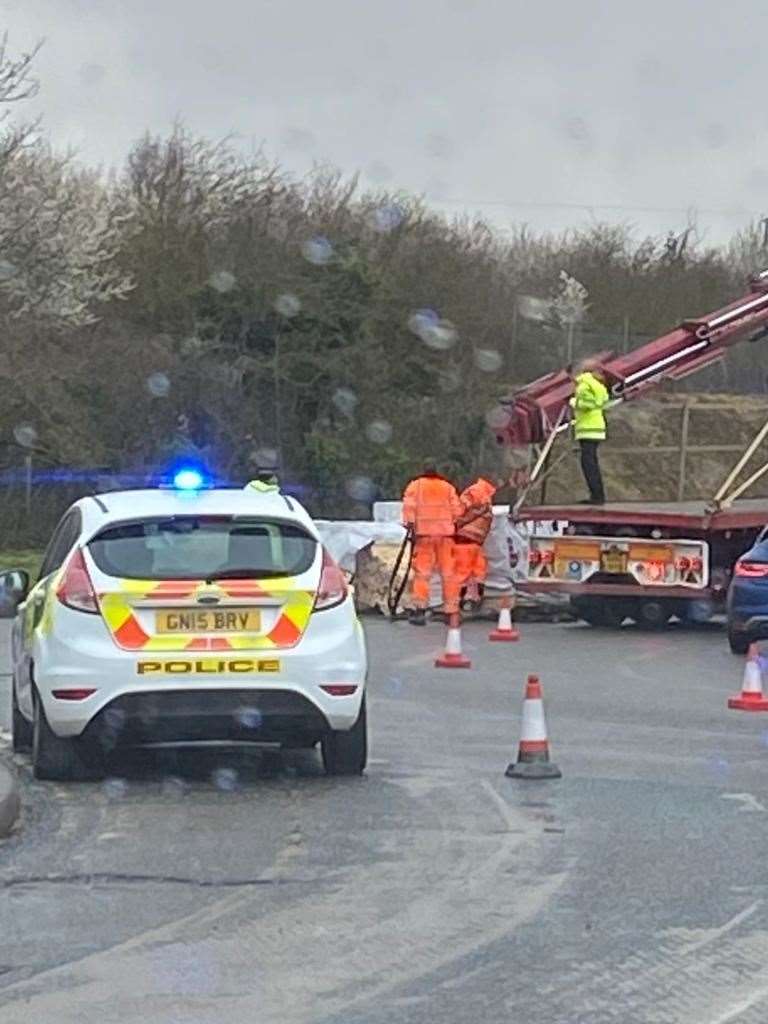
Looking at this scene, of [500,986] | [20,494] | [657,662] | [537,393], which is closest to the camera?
[500,986]

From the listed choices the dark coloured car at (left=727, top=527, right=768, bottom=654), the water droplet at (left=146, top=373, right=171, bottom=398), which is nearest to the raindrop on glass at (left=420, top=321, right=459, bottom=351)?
the water droplet at (left=146, top=373, right=171, bottom=398)

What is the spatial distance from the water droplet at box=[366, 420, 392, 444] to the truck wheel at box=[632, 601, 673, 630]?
16.4 meters

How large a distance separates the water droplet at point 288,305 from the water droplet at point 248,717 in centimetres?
2833

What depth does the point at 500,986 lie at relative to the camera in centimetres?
684

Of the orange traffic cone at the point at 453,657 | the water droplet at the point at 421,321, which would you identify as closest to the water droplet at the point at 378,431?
the water droplet at the point at 421,321

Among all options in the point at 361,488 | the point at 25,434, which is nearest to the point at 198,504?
the point at 25,434

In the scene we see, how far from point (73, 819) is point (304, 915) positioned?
94.9 inches

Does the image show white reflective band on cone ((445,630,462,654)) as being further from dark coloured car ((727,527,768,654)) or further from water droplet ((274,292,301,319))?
water droplet ((274,292,301,319))

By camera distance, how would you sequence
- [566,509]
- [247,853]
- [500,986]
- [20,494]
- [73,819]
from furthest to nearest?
[20,494] → [566,509] → [73,819] → [247,853] → [500,986]

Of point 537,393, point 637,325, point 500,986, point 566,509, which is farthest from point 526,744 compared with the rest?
point 637,325

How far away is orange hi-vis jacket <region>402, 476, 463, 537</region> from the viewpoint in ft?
74.8

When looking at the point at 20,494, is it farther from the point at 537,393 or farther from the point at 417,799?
the point at 417,799

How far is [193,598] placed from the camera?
1084 cm

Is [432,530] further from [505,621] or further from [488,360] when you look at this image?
[488,360]
